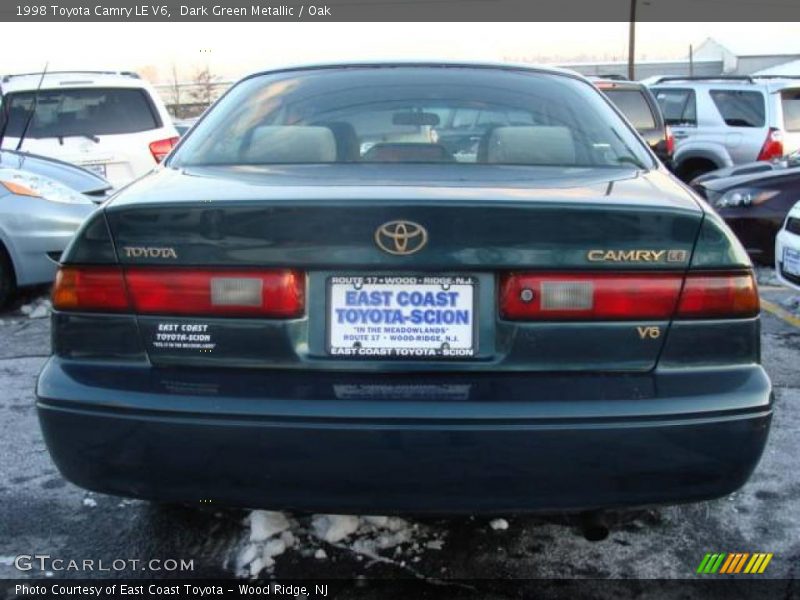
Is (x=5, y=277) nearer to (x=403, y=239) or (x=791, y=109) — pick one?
(x=403, y=239)

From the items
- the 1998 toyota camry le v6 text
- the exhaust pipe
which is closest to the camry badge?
the 1998 toyota camry le v6 text

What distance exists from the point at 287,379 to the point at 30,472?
1.75 m

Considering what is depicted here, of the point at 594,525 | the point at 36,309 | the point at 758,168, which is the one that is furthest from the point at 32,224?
the point at 758,168

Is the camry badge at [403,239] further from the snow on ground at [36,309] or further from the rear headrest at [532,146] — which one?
the snow on ground at [36,309]

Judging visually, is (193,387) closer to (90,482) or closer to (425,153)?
(90,482)

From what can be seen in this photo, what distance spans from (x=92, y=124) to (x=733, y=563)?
7369 mm

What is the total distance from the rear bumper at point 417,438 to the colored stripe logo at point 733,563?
0.60m

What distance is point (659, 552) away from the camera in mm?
2723

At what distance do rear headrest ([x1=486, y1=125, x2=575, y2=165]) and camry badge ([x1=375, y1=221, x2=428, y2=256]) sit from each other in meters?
0.82

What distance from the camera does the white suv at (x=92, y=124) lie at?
320 inches

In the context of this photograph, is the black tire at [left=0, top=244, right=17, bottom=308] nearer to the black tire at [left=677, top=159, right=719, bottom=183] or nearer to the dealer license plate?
the dealer license plate

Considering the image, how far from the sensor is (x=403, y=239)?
204cm

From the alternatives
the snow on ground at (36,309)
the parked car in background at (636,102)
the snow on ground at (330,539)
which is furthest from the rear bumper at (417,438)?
the parked car in background at (636,102)

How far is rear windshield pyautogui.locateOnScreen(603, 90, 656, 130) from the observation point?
9938 mm
